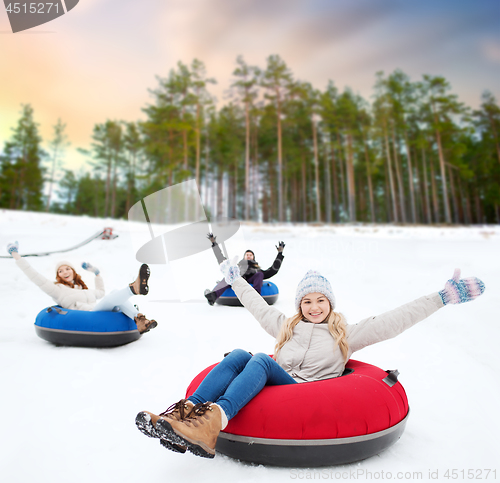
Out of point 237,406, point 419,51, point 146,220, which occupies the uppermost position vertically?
point 419,51

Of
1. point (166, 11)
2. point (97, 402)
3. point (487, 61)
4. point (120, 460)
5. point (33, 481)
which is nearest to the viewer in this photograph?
point (33, 481)

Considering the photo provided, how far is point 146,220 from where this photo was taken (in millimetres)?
3740

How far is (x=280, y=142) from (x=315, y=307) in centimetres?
1914

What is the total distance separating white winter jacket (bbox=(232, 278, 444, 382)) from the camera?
78.3 inches

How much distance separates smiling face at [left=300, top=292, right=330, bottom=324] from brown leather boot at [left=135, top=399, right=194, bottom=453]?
3.25 feet

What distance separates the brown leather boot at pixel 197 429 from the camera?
1452 mm

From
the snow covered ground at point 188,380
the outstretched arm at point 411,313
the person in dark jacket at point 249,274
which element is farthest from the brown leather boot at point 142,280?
the person in dark jacket at point 249,274

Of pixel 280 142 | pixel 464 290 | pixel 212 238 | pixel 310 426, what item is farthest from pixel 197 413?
pixel 280 142

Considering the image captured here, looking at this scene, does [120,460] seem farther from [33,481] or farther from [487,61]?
[487,61]

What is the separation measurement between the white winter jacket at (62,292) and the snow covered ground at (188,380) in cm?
57

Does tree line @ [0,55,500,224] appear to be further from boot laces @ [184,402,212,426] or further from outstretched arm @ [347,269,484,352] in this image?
boot laces @ [184,402,212,426]

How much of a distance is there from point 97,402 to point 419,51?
85.7ft

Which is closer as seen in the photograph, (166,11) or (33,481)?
(33,481)

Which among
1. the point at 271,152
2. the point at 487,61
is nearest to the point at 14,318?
the point at 271,152
